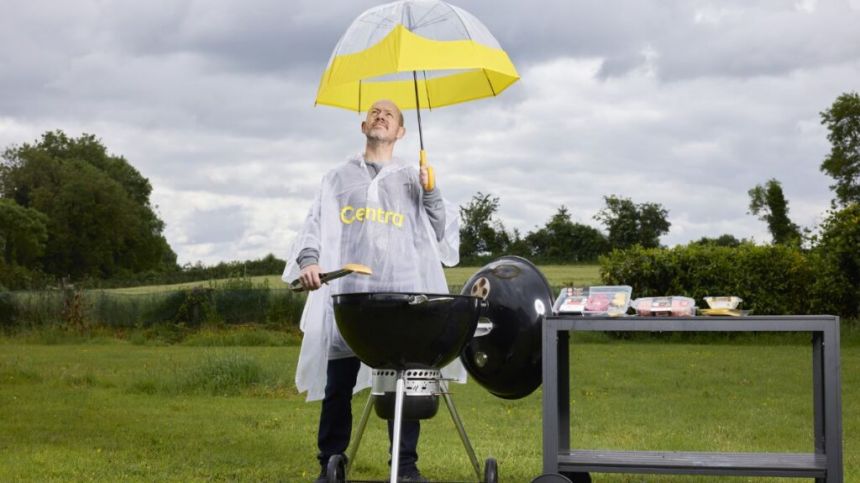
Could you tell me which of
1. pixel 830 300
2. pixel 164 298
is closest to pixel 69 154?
pixel 164 298

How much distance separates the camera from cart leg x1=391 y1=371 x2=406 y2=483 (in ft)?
12.2

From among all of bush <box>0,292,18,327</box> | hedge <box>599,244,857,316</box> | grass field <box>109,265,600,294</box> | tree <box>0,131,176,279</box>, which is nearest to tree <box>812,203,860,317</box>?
hedge <box>599,244,857,316</box>

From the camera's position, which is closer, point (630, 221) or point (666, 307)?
point (666, 307)

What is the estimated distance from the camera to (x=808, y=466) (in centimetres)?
405

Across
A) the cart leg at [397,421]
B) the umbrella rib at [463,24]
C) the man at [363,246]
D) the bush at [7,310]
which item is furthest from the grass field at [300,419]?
the bush at [7,310]

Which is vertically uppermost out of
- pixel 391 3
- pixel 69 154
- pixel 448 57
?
pixel 69 154

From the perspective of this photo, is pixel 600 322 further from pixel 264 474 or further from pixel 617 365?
pixel 617 365

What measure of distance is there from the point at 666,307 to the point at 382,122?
1456mm

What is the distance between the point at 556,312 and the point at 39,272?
44.5 m

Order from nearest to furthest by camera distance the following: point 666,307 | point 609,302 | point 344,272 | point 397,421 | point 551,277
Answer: point 397,421, point 344,272, point 666,307, point 609,302, point 551,277

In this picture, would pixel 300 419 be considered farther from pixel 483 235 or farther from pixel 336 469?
pixel 483 235

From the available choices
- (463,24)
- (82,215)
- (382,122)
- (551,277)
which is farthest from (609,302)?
(82,215)

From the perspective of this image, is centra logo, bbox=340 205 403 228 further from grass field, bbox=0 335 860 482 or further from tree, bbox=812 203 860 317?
tree, bbox=812 203 860 317

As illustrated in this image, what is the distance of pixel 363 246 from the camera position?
14.8 feet
